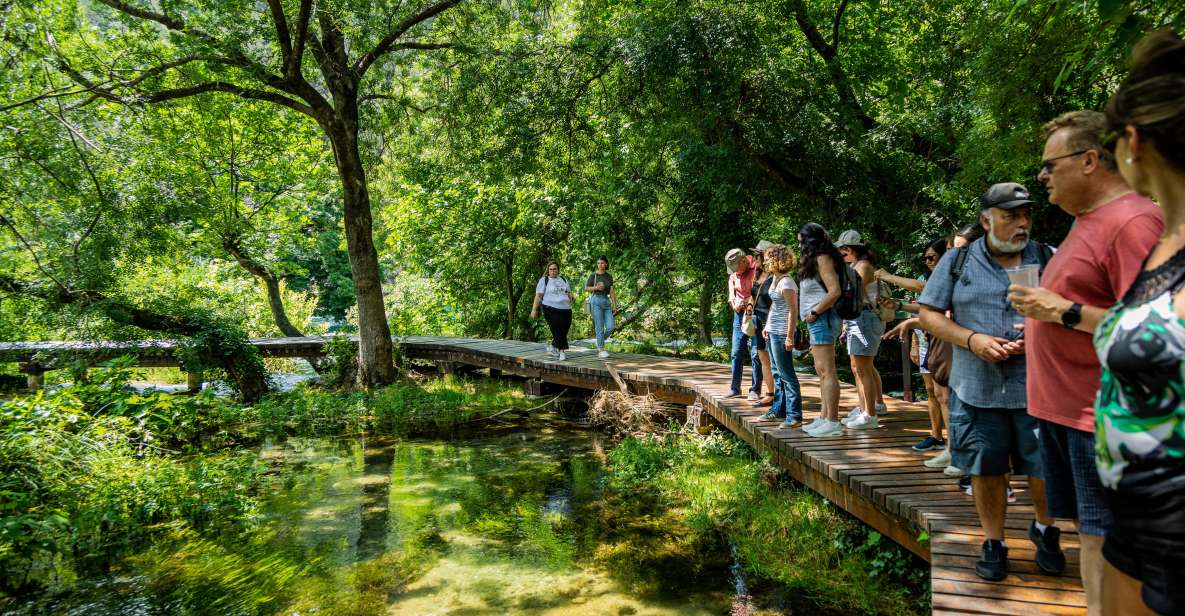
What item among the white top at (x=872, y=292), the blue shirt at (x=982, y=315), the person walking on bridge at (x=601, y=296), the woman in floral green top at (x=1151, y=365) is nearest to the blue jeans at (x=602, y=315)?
the person walking on bridge at (x=601, y=296)

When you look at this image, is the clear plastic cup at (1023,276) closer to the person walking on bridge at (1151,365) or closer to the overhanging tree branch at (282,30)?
the person walking on bridge at (1151,365)

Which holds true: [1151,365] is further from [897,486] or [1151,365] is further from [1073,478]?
[897,486]

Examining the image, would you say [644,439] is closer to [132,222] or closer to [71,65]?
[132,222]

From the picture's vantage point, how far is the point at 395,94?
46.3 ft

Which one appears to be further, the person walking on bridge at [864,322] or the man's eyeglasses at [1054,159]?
the person walking on bridge at [864,322]

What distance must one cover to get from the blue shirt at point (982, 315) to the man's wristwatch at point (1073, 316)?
0.84 metres

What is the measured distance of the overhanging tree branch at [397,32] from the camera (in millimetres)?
12062

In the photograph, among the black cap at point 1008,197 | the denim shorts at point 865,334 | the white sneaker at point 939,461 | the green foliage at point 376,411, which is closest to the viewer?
the black cap at point 1008,197

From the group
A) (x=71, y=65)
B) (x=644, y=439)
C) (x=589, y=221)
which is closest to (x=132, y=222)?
(x=71, y=65)

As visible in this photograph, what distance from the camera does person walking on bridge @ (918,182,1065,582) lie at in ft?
9.93

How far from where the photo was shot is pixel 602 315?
11680 millimetres

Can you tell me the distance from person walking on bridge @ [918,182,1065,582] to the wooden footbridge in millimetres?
151

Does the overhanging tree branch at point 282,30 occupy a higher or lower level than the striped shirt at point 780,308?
higher

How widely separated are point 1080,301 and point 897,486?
244 centimetres
